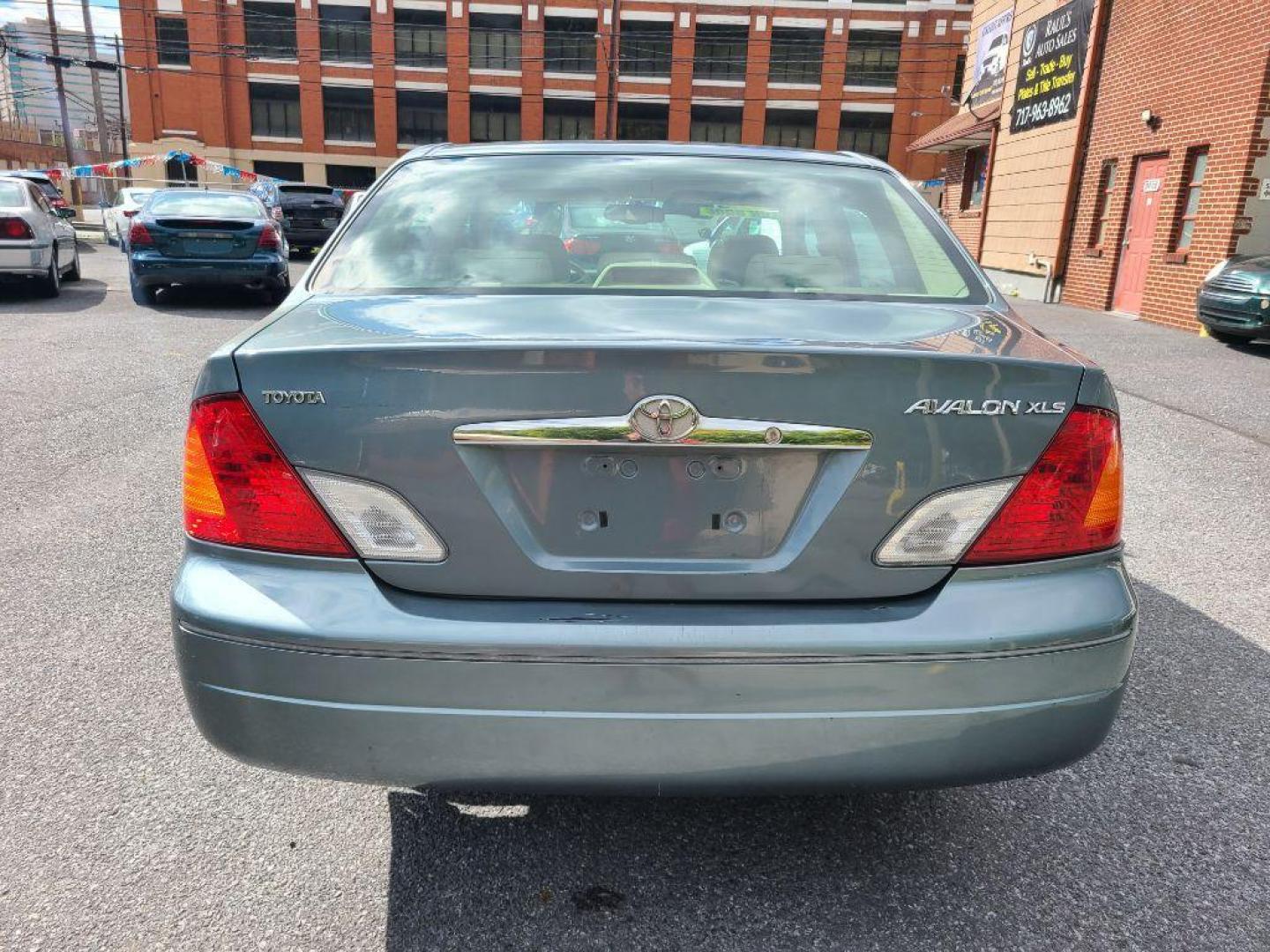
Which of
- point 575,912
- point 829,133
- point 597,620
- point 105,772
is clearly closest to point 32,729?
point 105,772

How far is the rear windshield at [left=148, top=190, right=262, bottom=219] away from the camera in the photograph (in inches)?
499

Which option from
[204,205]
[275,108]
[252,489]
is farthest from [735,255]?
[275,108]

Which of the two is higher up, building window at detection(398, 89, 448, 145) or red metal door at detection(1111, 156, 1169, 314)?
building window at detection(398, 89, 448, 145)

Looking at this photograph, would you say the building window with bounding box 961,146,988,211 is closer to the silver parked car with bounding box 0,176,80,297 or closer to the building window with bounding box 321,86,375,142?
the silver parked car with bounding box 0,176,80,297

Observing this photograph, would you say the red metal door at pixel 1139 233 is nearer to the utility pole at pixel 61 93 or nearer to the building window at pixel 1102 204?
the building window at pixel 1102 204

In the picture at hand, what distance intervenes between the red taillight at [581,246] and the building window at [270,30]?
53338 millimetres

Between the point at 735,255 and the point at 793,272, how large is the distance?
17 cm

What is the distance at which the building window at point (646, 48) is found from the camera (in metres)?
50.7

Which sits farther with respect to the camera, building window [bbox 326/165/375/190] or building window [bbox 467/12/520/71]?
building window [bbox 326/165/375/190]

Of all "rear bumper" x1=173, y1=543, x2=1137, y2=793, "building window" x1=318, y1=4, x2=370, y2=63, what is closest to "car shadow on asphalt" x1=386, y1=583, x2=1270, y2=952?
"rear bumper" x1=173, y1=543, x2=1137, y2=793

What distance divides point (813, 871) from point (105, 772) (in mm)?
1884

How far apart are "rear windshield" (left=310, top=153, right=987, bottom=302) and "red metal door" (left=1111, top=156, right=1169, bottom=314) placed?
14.2 meters

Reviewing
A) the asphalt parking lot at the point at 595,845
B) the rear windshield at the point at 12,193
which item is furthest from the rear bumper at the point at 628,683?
the rear windshield at the point at 12,193

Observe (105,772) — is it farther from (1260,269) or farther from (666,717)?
(1260,269)
